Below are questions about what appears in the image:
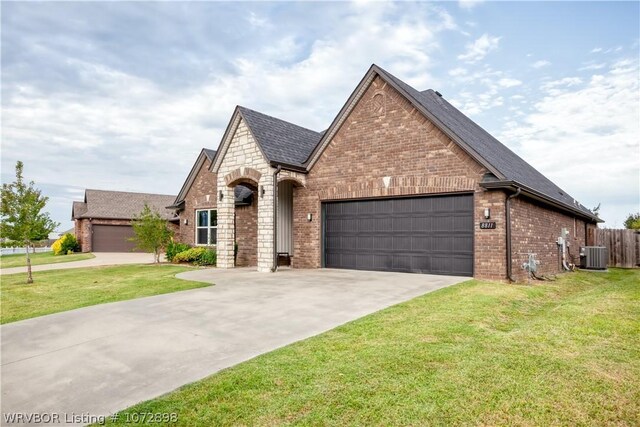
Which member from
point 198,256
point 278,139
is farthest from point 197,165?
point 278,139

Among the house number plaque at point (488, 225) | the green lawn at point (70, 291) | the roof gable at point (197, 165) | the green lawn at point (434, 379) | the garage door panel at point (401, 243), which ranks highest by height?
the roof gable at point (197, 165)

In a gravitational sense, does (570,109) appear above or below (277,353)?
above

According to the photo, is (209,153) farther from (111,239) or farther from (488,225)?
(111,239)

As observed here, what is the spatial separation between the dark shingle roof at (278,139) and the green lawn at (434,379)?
31.1 ft

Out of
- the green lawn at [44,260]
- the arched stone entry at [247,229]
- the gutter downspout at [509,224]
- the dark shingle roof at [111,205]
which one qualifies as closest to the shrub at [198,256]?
the arched stone entry at [247,229]

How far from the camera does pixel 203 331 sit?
598 centimetres

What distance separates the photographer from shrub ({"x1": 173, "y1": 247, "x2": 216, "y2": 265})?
57.5ft

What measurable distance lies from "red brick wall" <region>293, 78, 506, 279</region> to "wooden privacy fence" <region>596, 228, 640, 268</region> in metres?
14.6

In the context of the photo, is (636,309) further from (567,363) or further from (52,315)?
(52,315)

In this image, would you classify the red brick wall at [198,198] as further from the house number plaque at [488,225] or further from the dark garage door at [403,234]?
the house number plaque at [488,225]

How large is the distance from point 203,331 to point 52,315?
3820 millimetres

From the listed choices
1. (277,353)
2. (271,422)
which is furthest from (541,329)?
(271,422)

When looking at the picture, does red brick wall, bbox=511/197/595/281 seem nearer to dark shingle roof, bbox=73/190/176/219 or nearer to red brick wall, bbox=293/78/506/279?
red brick wall, bbox=293/78/506/279

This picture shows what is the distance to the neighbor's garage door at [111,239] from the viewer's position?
3294 cm
